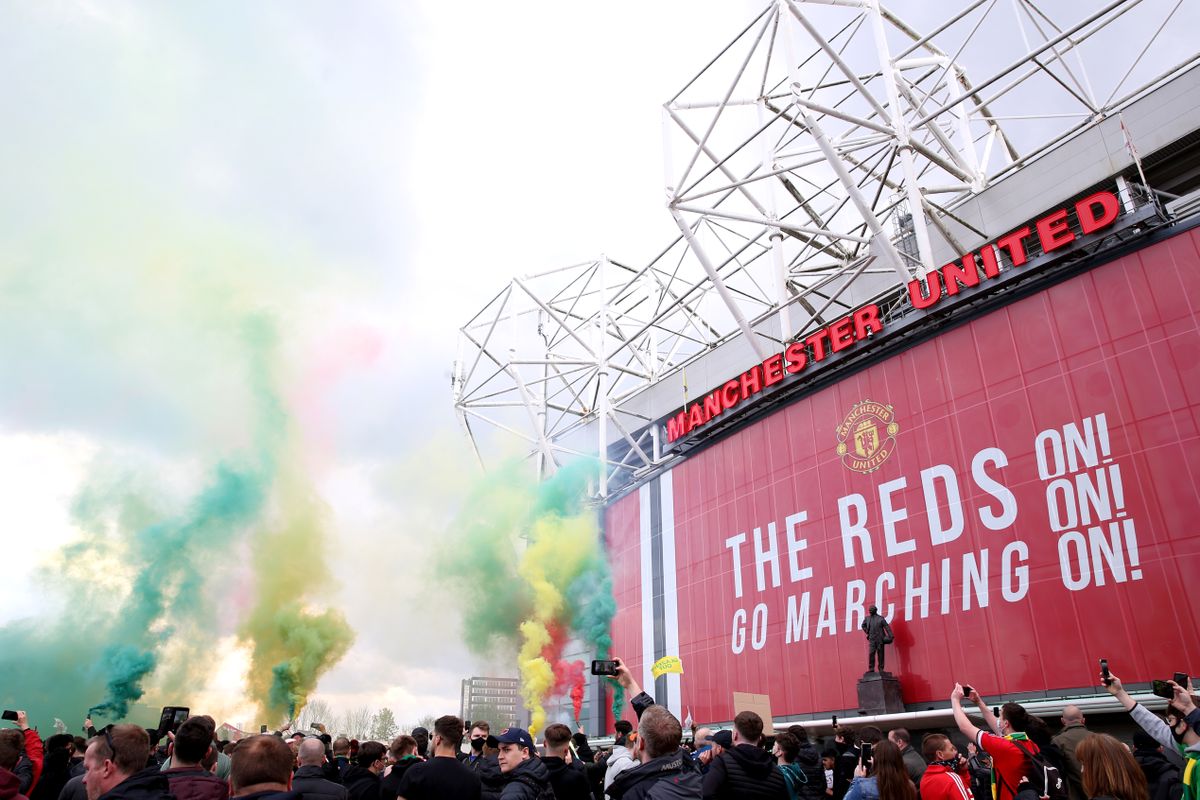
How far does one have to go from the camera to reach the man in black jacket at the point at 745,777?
5.22 metres

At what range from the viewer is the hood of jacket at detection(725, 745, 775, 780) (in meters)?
5.29

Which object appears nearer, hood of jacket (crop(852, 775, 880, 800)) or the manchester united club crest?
hood of jacket (crop(852, 775, 880, 800))

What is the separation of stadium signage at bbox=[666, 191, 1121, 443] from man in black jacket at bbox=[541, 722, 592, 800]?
60.8ft

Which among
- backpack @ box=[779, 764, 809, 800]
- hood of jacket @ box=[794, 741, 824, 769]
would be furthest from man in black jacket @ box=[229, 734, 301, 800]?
hood of jacket @ box=[794, 741, 824, 769]

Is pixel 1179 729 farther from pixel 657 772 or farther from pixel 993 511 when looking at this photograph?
pixel 993 511

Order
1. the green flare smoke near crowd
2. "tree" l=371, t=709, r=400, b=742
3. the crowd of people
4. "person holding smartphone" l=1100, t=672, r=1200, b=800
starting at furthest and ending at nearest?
"tree" l=371, t=709, r=400, b=742 → the green flare smoke near crowd → "person holding smartphone" l=1100, t=672, r=1200, b=800 → the crowd of people

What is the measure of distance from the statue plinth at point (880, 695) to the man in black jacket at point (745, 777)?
1631 cm

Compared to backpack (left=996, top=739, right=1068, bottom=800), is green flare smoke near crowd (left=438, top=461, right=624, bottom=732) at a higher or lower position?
higher

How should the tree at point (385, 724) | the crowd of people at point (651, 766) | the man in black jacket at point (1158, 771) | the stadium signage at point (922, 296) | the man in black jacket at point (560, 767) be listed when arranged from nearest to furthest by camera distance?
the crowd of people at point (651, 766), the man in black jacket at point (1158, 771), the man in black jacket at point (560, 767), the stadium signage at point (922, 296), the tree at point (385, 724)

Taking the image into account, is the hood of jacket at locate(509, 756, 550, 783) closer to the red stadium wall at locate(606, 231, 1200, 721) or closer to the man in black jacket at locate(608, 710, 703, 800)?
the man in black jacket at locate(608, 710, 703, 800)

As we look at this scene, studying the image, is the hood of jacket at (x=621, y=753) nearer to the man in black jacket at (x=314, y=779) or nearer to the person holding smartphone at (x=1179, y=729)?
the man in black jacket at (x=314, y=779)

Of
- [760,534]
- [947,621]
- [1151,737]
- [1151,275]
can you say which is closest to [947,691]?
[947,621]

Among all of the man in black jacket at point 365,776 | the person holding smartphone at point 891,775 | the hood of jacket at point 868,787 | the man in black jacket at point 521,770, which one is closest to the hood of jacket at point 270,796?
the man in black jacket at point 521,770

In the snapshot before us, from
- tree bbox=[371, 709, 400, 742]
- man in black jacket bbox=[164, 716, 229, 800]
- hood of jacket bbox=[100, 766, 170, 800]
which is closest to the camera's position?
hood of jacket bbox=[100, 766, 170, 800]
